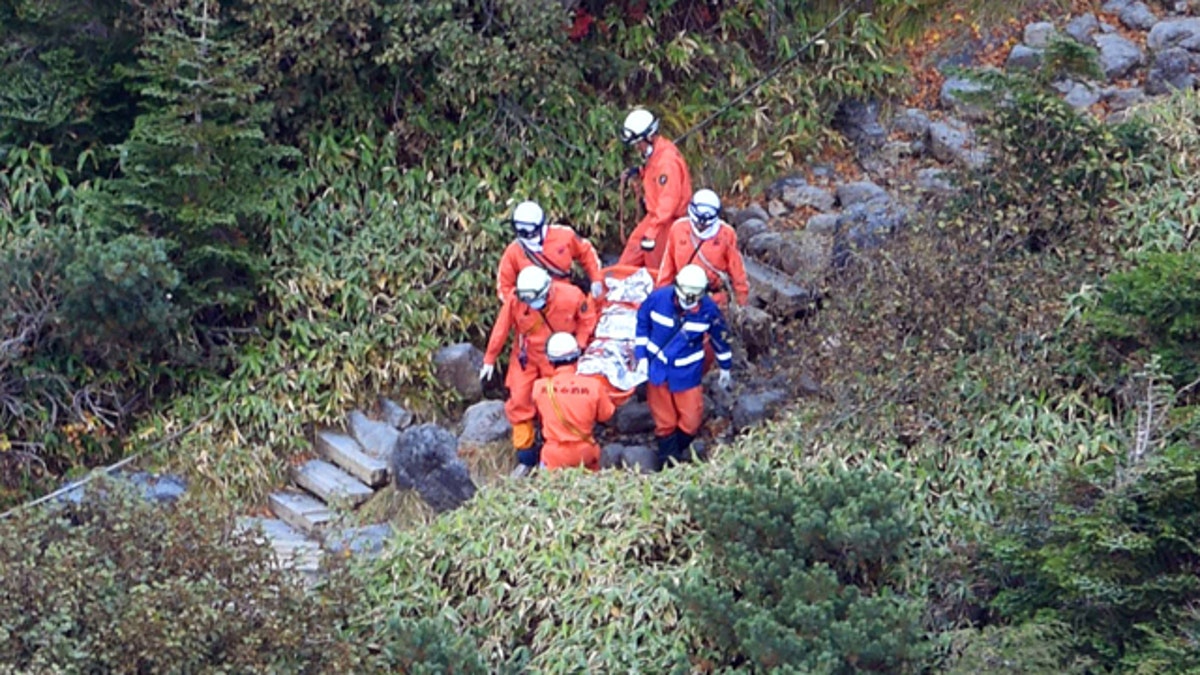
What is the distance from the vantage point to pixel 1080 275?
29.1 feet

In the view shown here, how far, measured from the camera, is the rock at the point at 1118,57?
1155 cm

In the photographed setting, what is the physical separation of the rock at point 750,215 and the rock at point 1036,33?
2.50 metres

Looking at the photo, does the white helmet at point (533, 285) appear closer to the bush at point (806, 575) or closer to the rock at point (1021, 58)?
the bush at point (806, 575)

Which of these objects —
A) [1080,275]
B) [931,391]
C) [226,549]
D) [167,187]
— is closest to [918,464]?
[931,391]

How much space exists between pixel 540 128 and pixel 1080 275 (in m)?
4.08

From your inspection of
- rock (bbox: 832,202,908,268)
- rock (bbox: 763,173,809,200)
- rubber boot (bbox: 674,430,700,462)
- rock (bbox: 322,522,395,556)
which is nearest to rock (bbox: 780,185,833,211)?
rock (bbox: 763,173,809,200)

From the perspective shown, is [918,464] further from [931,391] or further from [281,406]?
[281,406]

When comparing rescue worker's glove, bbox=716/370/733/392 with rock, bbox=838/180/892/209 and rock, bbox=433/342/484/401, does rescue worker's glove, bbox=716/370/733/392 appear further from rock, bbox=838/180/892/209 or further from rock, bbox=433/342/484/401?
rock, bbox=838/180/892/209

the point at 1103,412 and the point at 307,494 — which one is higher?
the point at 1103,412

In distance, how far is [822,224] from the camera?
1099cm

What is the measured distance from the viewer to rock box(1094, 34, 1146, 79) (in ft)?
37.9

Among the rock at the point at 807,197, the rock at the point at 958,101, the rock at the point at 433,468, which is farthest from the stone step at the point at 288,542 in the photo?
the rock at the point at 958,101

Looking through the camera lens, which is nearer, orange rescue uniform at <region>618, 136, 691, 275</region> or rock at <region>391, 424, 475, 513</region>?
rock at <region>391, 424, 475, 513</region>

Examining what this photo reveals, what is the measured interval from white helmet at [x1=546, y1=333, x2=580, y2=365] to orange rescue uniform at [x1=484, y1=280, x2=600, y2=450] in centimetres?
21
